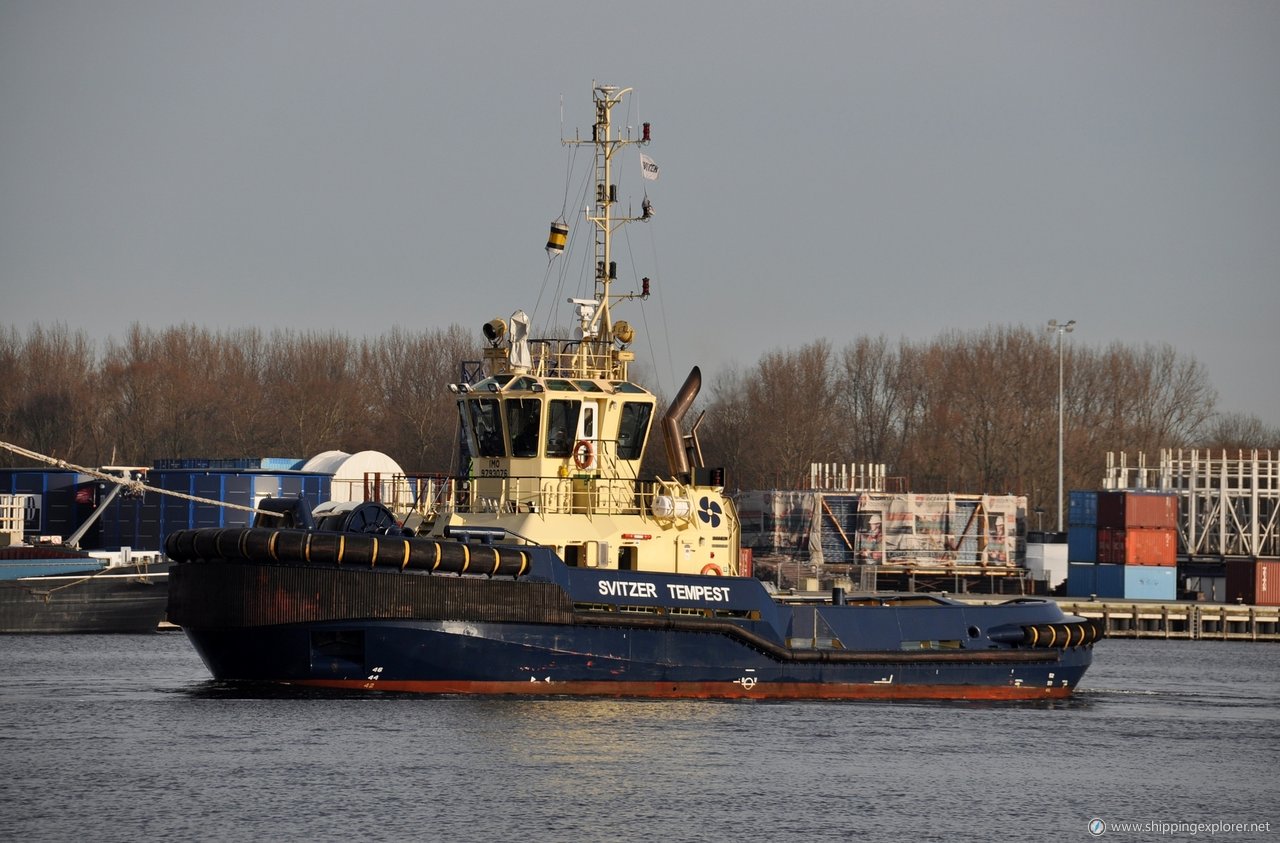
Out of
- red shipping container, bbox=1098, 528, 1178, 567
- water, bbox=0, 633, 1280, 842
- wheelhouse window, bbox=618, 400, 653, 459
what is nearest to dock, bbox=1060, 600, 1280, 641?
red shipping container, bbox=1098, 528, 1178, 567

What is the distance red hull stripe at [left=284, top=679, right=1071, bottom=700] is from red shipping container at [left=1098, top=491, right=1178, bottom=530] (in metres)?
28.7

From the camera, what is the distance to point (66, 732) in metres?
21.2

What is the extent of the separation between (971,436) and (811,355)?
286 inches

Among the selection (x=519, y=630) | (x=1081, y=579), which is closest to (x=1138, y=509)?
(x=1081, y=579)

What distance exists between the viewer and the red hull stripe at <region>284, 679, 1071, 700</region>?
22.5 m

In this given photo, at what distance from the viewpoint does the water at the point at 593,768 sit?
17172 mm

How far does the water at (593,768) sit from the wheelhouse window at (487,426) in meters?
3.96

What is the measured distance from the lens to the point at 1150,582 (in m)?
55.6

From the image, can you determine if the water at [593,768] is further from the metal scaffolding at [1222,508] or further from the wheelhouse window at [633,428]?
the metal scaffolding at [1222,508]

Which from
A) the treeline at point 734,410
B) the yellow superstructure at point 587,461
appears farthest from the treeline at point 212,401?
the yellow superstructure at point 587,461

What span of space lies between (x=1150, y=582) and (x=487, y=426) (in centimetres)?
3590

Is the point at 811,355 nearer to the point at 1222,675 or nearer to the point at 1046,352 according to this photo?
the point at 1046,352

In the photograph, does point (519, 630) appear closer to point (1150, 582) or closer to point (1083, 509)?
point (1150, 582)

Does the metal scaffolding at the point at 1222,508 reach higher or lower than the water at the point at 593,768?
higher
